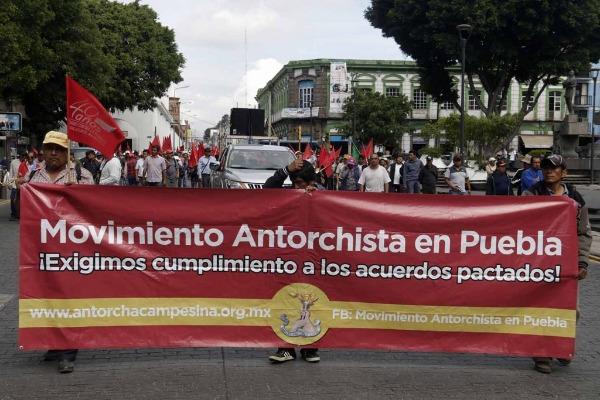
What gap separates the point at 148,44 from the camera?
47062 mm

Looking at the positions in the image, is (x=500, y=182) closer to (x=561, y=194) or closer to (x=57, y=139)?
(x=561, y=194)

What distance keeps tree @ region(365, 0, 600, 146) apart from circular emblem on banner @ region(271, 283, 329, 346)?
97.6 feet

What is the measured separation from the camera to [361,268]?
5.40m

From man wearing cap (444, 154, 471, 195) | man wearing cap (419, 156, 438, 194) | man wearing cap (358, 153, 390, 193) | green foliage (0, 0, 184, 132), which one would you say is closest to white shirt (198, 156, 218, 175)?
green foliage (0, 0, 184, 132)

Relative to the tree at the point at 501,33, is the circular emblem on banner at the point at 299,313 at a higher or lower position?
lower

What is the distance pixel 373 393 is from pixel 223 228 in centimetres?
163

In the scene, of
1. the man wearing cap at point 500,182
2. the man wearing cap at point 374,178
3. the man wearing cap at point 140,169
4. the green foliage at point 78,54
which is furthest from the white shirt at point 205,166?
the man wearing cap at point 500,182

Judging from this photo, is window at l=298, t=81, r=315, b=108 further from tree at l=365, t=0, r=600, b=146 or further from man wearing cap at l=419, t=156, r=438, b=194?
man wearing cap at l=419, t=156, r=438, b=194

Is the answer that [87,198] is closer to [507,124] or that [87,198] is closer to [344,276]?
[344,276]

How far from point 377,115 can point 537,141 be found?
58.7 ft

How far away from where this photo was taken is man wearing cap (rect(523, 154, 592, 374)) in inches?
216

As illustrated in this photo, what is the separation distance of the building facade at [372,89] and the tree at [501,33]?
3064 cm

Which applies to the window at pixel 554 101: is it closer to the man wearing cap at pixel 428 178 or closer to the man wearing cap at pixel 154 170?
the man wearing cap at pixel 428 178

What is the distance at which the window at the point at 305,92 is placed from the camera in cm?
8106
